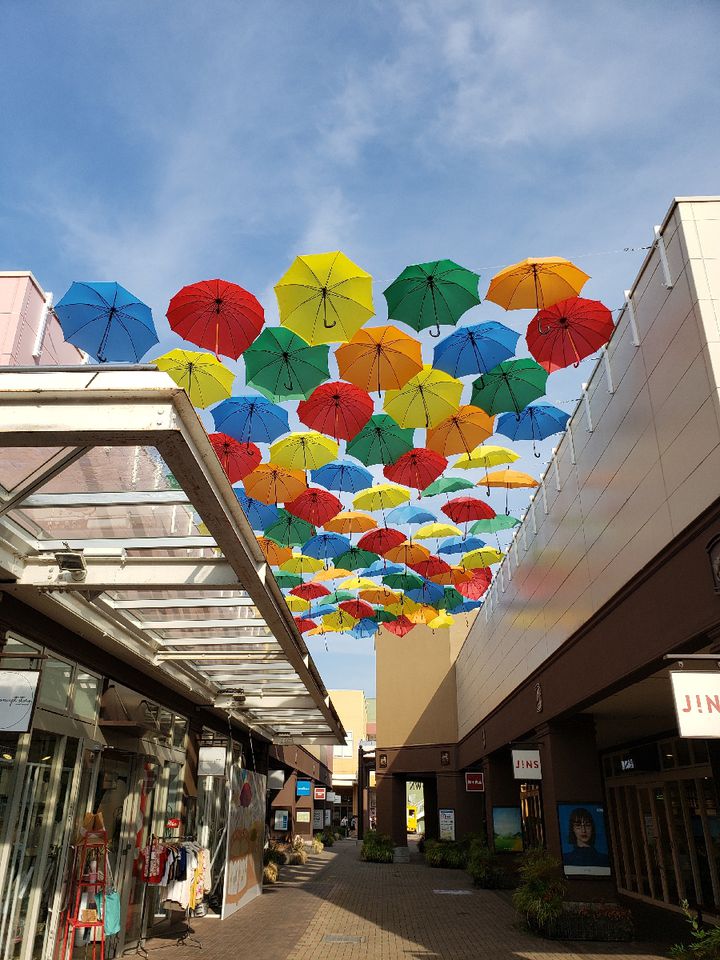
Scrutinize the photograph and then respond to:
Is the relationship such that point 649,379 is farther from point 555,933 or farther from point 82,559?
point 555,933

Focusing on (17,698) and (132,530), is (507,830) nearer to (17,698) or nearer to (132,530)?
(17,698)

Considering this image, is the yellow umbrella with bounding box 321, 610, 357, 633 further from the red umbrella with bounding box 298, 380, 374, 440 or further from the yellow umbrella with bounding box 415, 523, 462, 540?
the red umbrella with bounding box 298, 380, 374, 440

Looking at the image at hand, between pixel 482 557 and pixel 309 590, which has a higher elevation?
pixel 482 557

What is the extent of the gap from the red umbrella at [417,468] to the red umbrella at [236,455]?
2390 millimetres

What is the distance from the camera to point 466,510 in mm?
15148

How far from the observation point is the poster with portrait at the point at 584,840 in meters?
12.3

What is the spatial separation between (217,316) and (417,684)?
95.9ft

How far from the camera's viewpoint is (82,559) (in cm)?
695

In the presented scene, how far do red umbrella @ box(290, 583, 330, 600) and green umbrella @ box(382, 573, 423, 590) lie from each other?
5.45 feet

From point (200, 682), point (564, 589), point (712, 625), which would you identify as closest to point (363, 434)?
point (564, 589)

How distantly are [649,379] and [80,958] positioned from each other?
10227 mm

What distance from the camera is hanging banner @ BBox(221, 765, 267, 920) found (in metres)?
15.2

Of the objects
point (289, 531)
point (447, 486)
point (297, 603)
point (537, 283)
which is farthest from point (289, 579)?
point (537, 283)

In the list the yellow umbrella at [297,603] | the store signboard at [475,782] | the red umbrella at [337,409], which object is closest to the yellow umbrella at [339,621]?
the yellow umbrella at [297,603]
